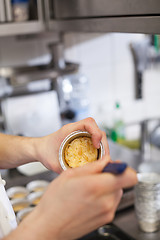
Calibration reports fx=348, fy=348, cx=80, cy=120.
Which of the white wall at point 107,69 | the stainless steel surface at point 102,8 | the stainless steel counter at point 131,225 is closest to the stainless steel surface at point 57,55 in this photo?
the white wall at point 107,69

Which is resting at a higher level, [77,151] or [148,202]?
[77,151]

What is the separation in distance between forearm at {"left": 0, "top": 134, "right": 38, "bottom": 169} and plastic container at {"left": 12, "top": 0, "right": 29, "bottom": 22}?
0.73m

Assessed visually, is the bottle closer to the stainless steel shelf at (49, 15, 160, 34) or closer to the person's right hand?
the stainless steel shelf at (49, 15, 160, 34)

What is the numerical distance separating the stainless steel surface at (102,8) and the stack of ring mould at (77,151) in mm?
343

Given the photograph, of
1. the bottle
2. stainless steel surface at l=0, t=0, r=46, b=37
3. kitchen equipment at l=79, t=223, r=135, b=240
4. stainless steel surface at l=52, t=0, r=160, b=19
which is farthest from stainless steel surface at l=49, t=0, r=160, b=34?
the bottle

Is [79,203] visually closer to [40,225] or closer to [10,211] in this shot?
[40,225]

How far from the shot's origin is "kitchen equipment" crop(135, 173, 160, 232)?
104 cm

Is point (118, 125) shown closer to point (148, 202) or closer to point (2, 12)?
point (2, 12)

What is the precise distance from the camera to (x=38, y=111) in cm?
186

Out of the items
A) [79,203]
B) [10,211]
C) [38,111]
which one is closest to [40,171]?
[38,111]

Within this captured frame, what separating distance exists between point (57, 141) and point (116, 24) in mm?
376

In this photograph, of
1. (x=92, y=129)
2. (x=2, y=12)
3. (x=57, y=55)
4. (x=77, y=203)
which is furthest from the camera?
(x=57, y=55)

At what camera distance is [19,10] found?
156 cm

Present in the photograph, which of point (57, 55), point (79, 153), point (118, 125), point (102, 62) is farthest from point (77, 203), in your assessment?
point (102, 62)
